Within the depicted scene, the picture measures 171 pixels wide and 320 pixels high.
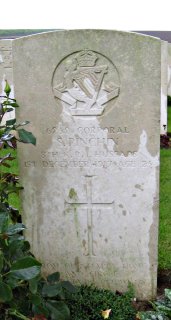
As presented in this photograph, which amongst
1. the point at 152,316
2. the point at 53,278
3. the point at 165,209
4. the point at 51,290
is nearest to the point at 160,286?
the point at 152,316

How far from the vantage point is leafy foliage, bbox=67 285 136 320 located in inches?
118

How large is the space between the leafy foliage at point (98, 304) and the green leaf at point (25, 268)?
39.5 inches

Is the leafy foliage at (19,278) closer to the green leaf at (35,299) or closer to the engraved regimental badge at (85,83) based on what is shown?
the green leaf at (35,299)

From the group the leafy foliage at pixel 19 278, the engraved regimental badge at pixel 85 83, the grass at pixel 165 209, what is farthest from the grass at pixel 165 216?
the engraved regimental badge at pixel 85 83

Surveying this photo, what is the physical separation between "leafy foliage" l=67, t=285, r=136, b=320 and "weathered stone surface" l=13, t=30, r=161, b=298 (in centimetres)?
12

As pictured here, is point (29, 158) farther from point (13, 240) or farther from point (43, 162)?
point (13, 240)

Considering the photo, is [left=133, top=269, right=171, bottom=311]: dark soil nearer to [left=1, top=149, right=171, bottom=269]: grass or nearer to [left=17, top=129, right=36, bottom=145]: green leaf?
[left=1, top=149, right=171, bottom=269]: grass

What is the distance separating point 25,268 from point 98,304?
1.17 meters

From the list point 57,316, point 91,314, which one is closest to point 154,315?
point 91,314

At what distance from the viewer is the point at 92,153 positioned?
3.04 meters

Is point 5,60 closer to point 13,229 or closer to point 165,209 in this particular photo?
point 165,209

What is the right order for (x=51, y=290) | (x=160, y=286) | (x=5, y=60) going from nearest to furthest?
(x=51, y=290) → (x=160, y=286) → (x=5, y=60)

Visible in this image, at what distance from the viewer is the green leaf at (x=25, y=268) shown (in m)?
2.08

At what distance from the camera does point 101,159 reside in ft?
10.00
